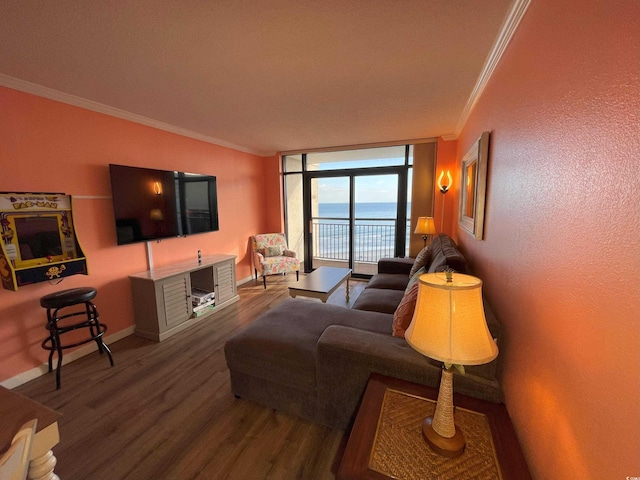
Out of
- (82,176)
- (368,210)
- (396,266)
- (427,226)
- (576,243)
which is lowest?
(396,266)

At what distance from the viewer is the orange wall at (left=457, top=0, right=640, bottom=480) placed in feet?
1.94

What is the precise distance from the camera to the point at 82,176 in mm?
2480

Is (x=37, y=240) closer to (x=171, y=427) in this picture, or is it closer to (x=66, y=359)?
(x=66, y=359)

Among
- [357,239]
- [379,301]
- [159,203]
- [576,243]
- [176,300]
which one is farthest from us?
[357,239]

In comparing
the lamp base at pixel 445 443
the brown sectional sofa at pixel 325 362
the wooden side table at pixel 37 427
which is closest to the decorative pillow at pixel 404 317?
the brown sectional sofa at pixel 325 362

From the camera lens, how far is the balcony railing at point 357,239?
4.96 metres

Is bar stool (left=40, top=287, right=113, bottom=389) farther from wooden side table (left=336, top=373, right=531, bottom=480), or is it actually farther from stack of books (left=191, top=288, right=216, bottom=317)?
wooden side table (left=336, top=373, right=531, bottom=480)

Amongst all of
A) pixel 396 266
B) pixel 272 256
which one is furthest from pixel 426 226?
pixel 272 256

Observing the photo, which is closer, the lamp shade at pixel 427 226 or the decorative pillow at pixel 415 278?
the decorative pillow at pixel 415 278

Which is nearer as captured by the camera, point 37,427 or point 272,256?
point 37,427

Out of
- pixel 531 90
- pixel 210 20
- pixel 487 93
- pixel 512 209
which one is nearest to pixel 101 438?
pixel 210 20

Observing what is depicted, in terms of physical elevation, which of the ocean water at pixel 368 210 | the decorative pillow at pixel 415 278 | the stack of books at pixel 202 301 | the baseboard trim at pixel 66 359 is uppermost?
the ocean water at pixel 368 210

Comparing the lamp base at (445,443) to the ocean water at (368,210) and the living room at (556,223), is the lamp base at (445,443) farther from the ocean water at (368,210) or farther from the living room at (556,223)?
the ocean water at (368,210)

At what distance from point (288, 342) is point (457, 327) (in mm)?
1175
